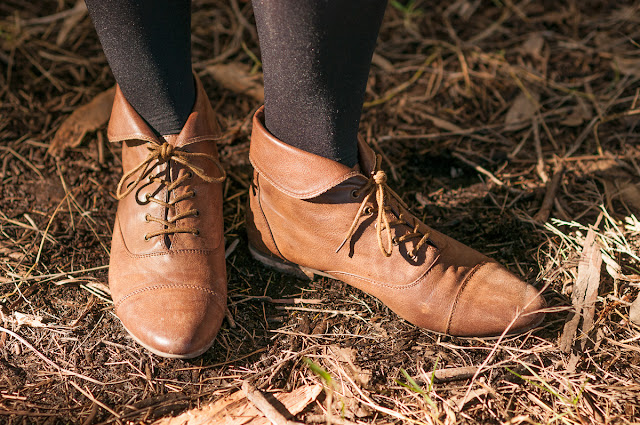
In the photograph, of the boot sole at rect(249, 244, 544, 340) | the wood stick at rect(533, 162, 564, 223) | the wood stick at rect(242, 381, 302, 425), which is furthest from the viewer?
the wood stick at rect(533, 162, 564, 223)

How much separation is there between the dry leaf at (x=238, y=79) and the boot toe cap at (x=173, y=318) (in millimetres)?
1064

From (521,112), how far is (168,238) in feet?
4.87

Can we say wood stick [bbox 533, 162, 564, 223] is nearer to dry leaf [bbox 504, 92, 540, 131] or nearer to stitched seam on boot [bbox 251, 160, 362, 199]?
dry leaf [bbox 504, 92, 540, 131]

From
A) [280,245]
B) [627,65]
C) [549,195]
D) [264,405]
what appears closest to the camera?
[264,405]

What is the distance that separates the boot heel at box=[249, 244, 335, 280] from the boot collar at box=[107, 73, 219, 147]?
386mm

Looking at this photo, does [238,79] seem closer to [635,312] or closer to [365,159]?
[365,159]

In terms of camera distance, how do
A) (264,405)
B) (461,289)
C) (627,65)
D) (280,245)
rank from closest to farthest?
(264,405)
(461,289)
(280,245)
(627,65)

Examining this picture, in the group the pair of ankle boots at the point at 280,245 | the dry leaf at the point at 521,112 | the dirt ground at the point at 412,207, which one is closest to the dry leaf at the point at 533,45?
the dirt ground at the point at 412,207

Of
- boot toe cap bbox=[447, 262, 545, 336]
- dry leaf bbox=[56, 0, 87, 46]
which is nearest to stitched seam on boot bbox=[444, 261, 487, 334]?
boot toe cap bbox=[447, 262, 545, 336]

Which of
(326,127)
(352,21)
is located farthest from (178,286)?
(352,21)

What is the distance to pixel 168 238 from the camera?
141 centimetres

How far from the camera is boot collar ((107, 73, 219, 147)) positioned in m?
1.41

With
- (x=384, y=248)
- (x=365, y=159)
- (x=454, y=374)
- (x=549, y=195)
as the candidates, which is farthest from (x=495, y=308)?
(x=549, y=195)

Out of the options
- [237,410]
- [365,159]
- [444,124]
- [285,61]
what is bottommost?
[237,410]
